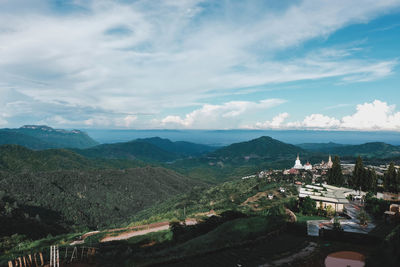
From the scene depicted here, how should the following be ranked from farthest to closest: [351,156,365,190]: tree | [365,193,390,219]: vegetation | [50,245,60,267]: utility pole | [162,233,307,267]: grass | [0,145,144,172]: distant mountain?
[0,145,144,172]: distant mountain < [351,156,365,190]: tree < [365,193,390,219]: vegetation < [162,233,307,267]: grass < [50,245,60,267]: utility pole

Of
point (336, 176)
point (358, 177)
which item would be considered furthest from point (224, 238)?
point (336, 176)

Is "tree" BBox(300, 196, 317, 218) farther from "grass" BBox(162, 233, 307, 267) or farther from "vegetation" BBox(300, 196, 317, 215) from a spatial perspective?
"grass" BBox(162, 233, 307, 267)

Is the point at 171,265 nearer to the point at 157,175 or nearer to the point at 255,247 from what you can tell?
the point at 255,247

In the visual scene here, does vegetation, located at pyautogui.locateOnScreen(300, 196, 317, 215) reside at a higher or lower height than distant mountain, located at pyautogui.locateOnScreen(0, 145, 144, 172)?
higher

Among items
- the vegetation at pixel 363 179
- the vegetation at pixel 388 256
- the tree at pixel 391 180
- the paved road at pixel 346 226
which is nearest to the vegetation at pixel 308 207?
the paved road at pixel 346 226

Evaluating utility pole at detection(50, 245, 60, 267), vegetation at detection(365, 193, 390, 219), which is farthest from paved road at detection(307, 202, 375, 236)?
utility pole at detection(50, 245, 60, 267)

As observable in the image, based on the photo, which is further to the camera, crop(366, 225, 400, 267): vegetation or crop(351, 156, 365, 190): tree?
crop(351, 156, 365, 190): tree

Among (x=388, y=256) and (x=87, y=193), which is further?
(x=87, y=193)

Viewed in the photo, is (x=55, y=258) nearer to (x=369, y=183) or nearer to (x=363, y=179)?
(x=363, y=179)

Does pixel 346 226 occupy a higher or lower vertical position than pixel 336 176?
lower

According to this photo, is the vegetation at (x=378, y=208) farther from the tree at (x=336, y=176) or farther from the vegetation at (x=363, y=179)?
the tree at (x=336, y=176)

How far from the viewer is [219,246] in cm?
1981

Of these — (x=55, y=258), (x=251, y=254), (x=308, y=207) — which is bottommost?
(x=308, y=207)

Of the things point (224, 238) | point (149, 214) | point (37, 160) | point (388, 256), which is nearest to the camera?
point (388, 256)
